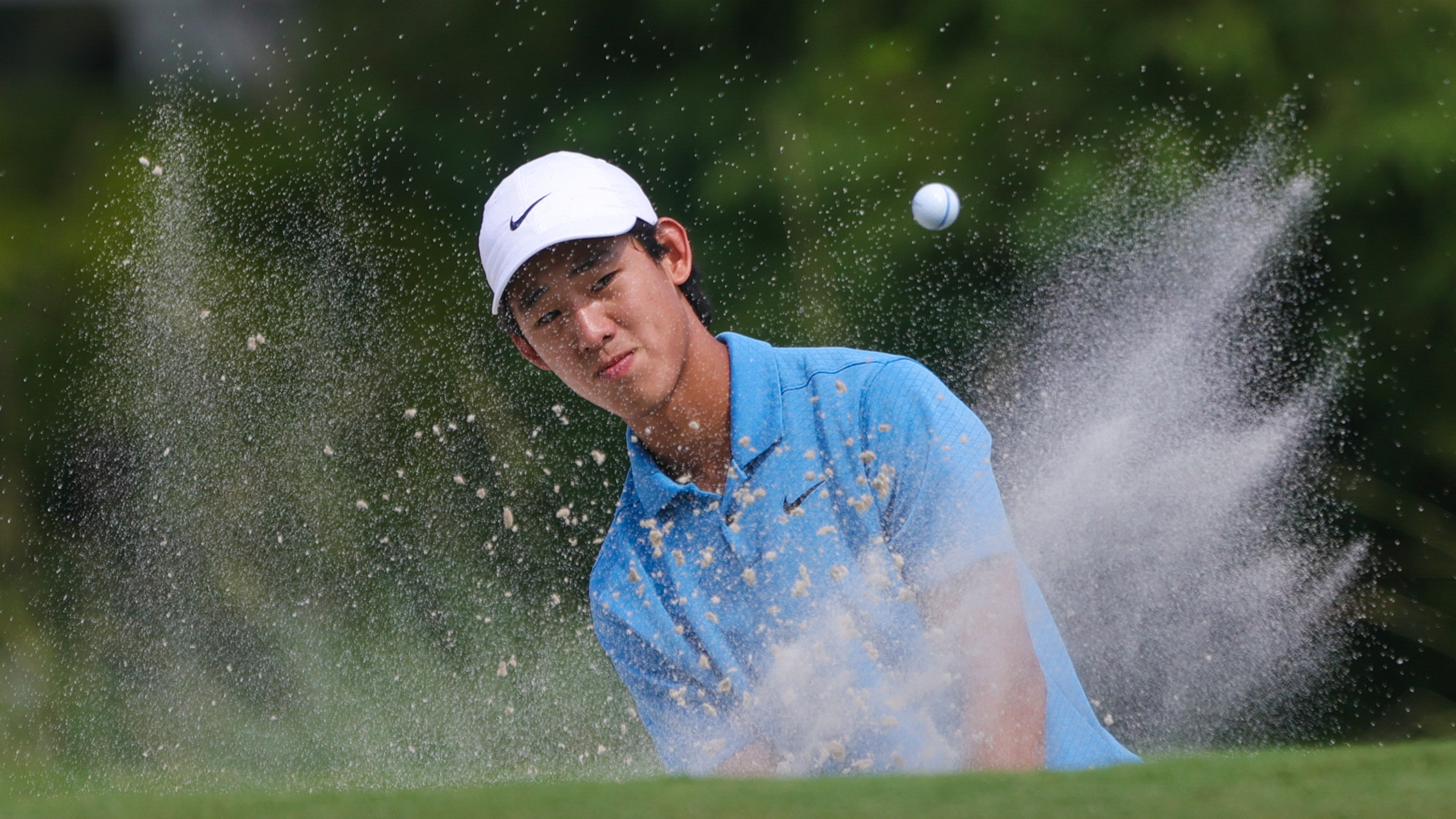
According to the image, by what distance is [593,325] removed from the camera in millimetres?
2281

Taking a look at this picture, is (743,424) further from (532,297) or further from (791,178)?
(791,178)

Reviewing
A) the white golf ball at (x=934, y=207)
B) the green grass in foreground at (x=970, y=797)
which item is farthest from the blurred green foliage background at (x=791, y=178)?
the green grass in foreground at (x=970, y=797)

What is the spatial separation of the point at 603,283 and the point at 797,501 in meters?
0.44

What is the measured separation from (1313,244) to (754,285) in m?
1.50

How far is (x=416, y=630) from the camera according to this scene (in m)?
4.13

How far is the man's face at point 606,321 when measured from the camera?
7.52ft

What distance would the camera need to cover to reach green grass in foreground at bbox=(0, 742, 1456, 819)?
1.49 m

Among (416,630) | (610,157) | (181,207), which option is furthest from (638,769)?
(181,207)

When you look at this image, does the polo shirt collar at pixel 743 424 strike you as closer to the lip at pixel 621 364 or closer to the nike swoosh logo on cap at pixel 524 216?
the lip at pixel 621 364

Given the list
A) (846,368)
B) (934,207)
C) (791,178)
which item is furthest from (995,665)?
(791,178)

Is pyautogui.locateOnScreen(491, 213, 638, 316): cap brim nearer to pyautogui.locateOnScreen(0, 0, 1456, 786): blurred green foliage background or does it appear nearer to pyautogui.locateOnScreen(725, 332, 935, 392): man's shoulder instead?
pyautogui.locateOnScreen(725, 332, 935, 392): man's shoulder

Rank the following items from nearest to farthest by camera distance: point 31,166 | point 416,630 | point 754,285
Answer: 1. point 416,630
2. point 754,285
3. point 31,166

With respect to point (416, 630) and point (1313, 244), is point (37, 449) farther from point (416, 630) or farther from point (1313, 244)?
point (1313, 244)

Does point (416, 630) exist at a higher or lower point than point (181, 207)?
lower
